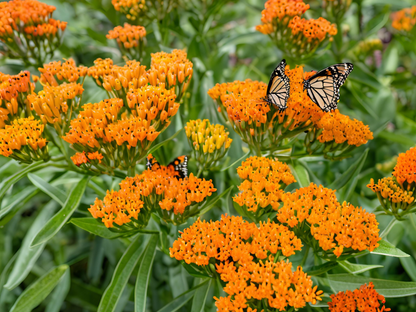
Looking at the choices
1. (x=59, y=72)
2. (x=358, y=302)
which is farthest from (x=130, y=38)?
(x=358, y=302)

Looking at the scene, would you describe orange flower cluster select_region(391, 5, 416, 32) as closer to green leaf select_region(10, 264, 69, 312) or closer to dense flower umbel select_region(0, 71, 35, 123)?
dense flower umbel select_region(0, 71, 35, 123)

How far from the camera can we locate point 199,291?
1.21 m

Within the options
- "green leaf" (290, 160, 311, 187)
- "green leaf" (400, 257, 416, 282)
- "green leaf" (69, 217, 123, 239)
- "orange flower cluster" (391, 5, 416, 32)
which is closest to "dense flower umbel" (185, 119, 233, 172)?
"green leaf" (290, 160, 311, 187)

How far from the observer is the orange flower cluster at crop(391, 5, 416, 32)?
2.46m

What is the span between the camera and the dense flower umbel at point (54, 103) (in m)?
1.32

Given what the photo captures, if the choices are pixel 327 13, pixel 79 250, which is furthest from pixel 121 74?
pixel 327 13

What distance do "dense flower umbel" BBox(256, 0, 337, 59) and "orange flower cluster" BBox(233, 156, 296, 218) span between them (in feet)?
2.27

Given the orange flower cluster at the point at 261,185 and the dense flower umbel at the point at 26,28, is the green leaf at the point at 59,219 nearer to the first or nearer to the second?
the orange flower cluster at the point at 261,185

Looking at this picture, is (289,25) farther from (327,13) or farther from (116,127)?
(116,127)

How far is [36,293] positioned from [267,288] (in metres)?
1.03

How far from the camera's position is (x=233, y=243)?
1.04 meters

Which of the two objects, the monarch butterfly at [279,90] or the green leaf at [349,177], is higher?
the monarch butterfly at [279,90]

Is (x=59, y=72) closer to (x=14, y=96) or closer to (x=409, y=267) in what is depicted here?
(x=14, y=96)

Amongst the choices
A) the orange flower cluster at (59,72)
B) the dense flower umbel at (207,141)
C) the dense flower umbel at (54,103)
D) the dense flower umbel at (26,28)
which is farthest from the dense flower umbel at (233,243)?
the dense flower umbel at (26,28)
